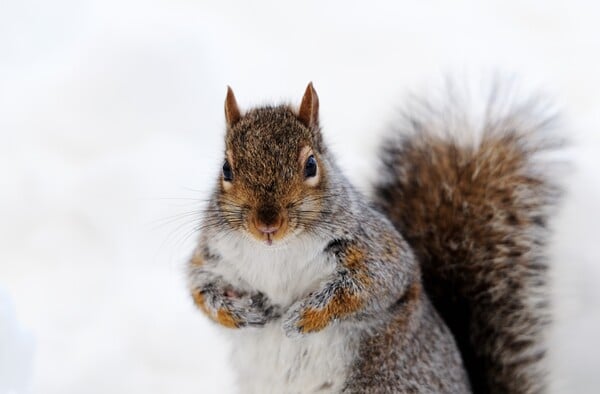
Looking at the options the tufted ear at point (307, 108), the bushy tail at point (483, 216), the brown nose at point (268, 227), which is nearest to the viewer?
the brown nose at point (268, 227)

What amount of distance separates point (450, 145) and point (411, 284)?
22.2 inches

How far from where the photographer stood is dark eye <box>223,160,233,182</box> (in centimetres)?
195

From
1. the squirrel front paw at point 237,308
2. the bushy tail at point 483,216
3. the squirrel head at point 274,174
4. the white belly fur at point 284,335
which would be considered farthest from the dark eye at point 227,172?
the bushy tail at point 483,216

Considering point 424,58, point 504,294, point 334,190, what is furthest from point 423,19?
point 334,190

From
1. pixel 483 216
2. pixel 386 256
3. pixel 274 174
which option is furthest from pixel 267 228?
pixel 483 216

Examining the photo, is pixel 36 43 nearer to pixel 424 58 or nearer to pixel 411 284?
pixel 424 58

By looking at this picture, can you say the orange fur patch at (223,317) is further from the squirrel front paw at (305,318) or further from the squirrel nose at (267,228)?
the squirrel nose at (267,228)

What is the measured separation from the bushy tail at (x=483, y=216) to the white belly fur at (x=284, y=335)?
48 centimetres

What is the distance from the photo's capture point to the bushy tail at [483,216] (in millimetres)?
2395

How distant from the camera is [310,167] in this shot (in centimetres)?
196

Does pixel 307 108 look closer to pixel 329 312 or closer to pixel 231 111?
pixel 231 111

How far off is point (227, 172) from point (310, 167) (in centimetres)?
16

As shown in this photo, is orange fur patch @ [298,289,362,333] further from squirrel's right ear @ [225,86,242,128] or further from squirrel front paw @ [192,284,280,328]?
squirrel's right ear @ [225,86,242,128]

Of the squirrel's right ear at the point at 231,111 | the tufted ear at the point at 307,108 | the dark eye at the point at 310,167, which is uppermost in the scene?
the tufted ear at the point at 307,108
